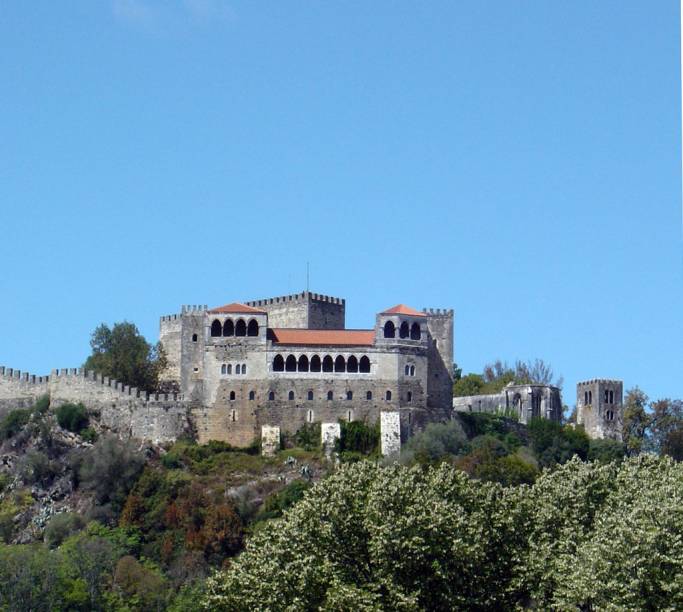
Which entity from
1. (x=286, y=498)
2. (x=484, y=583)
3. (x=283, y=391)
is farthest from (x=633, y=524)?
(x=283, y=391)

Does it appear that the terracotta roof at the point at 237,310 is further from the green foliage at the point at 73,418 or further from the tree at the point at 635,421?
Result: the tree at the point at 635,421

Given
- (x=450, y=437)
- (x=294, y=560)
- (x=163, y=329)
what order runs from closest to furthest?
(x=294, y=560)
(x=450, y=437)
(x=163, y=329)

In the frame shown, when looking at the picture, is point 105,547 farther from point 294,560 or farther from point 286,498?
point 294,560

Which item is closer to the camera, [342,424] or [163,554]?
[163,554]

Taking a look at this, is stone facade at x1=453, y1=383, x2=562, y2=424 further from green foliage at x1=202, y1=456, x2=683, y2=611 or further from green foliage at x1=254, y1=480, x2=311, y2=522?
green foliage at x1=202, y1=456, x2=683, y2=611

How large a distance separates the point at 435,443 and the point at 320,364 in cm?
838

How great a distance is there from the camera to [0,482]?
340ft

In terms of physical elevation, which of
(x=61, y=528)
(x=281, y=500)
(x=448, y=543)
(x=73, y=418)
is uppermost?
(x=73, y=418)

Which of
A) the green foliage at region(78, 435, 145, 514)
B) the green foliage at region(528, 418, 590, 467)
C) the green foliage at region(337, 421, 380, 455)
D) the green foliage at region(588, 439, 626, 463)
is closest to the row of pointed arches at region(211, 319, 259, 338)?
the green foliage at region(337, 421, 380, 455)

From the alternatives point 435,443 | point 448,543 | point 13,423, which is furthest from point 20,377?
point 448,543

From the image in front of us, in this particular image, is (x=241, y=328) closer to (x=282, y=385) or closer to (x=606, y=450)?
(x=282, y=385)

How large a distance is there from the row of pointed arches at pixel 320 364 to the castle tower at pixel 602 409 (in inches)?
805

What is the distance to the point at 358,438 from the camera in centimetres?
10062

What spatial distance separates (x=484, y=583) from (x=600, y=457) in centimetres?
4452
